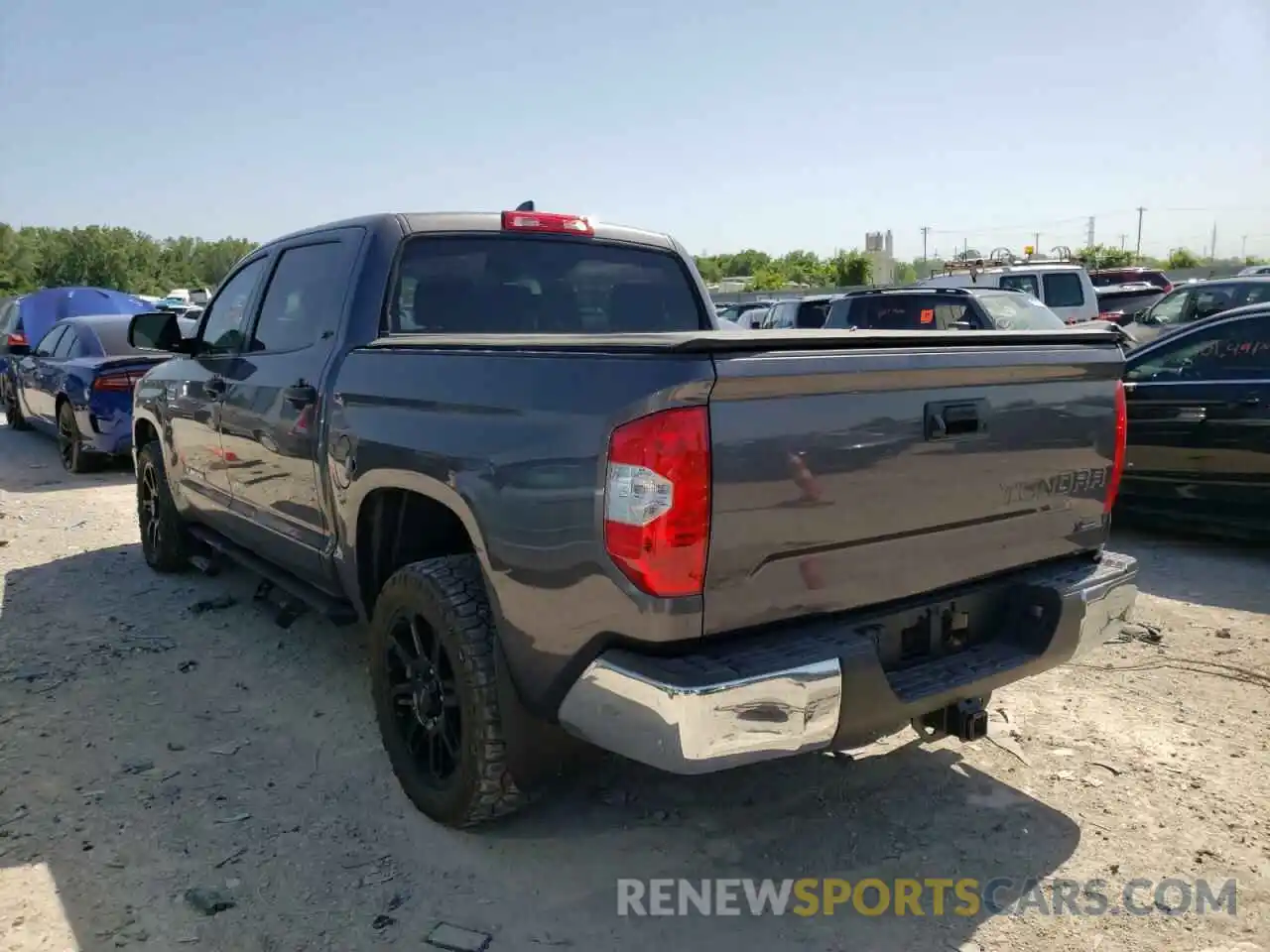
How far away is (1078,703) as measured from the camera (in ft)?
13.3

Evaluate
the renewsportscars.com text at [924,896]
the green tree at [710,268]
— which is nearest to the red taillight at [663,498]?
the renewsportscars.com text at [924,896]

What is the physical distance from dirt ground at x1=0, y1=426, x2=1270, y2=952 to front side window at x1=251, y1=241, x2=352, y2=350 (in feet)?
5.08

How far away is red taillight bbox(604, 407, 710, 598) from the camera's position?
7.59ft

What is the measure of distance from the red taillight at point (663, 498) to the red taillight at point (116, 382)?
840 centimetres

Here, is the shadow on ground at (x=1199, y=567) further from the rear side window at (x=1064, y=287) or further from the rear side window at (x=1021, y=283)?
the rear side window at (x=1064, y=287)

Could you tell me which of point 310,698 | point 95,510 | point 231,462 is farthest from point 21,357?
point 310,698

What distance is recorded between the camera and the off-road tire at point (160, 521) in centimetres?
588

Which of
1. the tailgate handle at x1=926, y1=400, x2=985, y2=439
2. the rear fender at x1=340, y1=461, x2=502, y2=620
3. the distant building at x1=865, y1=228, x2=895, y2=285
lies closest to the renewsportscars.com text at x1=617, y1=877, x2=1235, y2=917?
the rear fender at x1=340, y1=461, x2=502, y2=620

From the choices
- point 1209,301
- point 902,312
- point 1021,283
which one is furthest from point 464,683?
point 1021,283

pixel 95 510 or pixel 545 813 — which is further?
pixel 95 510

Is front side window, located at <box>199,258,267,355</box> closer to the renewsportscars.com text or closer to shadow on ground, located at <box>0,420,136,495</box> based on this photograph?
the renewsportscars.com text

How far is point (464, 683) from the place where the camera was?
9.39 feet

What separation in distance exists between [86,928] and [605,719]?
1586mm

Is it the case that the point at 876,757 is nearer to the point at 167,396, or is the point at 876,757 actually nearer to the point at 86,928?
the point at 86,928
